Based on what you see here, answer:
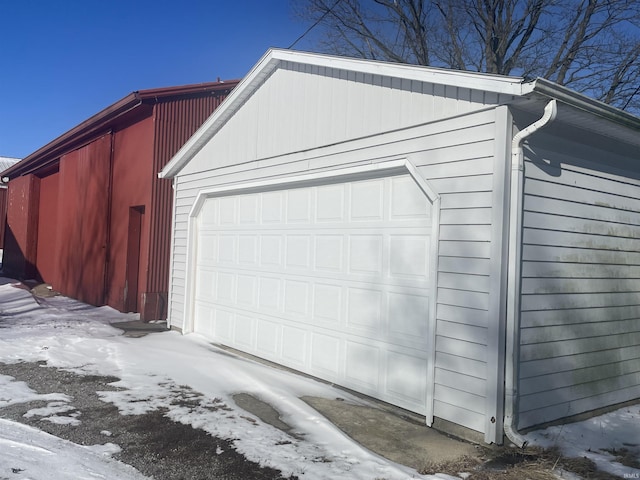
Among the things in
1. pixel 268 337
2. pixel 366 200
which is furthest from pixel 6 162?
pixel 366 200

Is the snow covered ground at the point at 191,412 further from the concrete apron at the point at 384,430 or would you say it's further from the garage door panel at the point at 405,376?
the garage door panel at the point at 405,376

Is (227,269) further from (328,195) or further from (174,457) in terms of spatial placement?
(174,457)

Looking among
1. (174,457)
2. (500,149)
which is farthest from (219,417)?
(500,149)

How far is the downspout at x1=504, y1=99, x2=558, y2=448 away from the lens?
4531 mm

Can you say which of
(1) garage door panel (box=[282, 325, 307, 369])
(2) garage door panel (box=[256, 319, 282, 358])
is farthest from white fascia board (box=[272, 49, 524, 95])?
(2) garage door panel (box=[256, 319, 282, 358])

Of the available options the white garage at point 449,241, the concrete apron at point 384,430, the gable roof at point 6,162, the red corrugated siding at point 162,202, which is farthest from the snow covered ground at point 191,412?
the gable roof at point 6,162

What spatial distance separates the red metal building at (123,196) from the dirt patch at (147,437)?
5.45m

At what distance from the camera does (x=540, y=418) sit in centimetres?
489

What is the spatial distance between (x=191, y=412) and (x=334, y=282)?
2267mm

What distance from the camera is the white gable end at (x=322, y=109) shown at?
5.40 m

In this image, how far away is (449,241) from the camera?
16.7 ft

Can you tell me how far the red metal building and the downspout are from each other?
26.6 feet

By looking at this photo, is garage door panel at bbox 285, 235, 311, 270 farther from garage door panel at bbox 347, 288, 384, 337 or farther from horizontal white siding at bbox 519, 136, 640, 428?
horizontal white siding at bbox 519, 136, 640, 428

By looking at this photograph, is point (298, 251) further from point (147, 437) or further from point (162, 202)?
point (162, 202)
